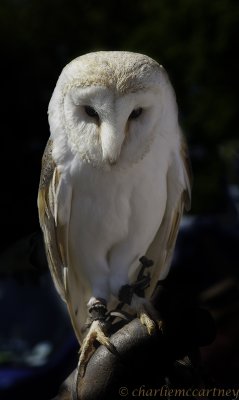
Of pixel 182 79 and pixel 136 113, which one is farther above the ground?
pixel 136 113

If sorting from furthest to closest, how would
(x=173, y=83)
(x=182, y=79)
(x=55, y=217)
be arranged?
(x=182, y=79) < (x=173, y=83) < (x=55, y=217)

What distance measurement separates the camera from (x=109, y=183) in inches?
69.2

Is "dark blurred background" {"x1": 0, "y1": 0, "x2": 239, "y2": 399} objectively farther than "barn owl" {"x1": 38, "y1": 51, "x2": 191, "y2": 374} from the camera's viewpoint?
Yes

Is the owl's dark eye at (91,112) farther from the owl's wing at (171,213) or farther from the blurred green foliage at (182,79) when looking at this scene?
the blurred green foliage at (182,79)

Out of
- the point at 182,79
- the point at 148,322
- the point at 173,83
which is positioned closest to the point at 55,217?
the point at 148,322

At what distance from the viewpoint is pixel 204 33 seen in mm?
6016

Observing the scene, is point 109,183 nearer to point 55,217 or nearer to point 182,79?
point 55,217

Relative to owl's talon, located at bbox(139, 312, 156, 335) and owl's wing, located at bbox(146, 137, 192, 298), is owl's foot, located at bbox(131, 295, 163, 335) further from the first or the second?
owl's wing, located at bbox(146, 137, 192, 298)

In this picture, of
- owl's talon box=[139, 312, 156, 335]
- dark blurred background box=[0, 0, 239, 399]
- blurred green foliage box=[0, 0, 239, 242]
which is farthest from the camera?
blurred green foliage box=[0, 0, 239, 242]

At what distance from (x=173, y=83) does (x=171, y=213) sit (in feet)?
13.7

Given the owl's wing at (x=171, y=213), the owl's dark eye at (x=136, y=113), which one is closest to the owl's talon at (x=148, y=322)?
the owl's wing at (x=171, y=213)

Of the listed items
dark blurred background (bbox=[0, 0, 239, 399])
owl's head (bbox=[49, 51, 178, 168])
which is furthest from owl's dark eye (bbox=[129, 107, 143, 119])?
dark blurred background (bbox=[0, 0, 239, 399])

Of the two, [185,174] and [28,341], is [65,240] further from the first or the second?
[28,341]

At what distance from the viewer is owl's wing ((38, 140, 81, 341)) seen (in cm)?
183
